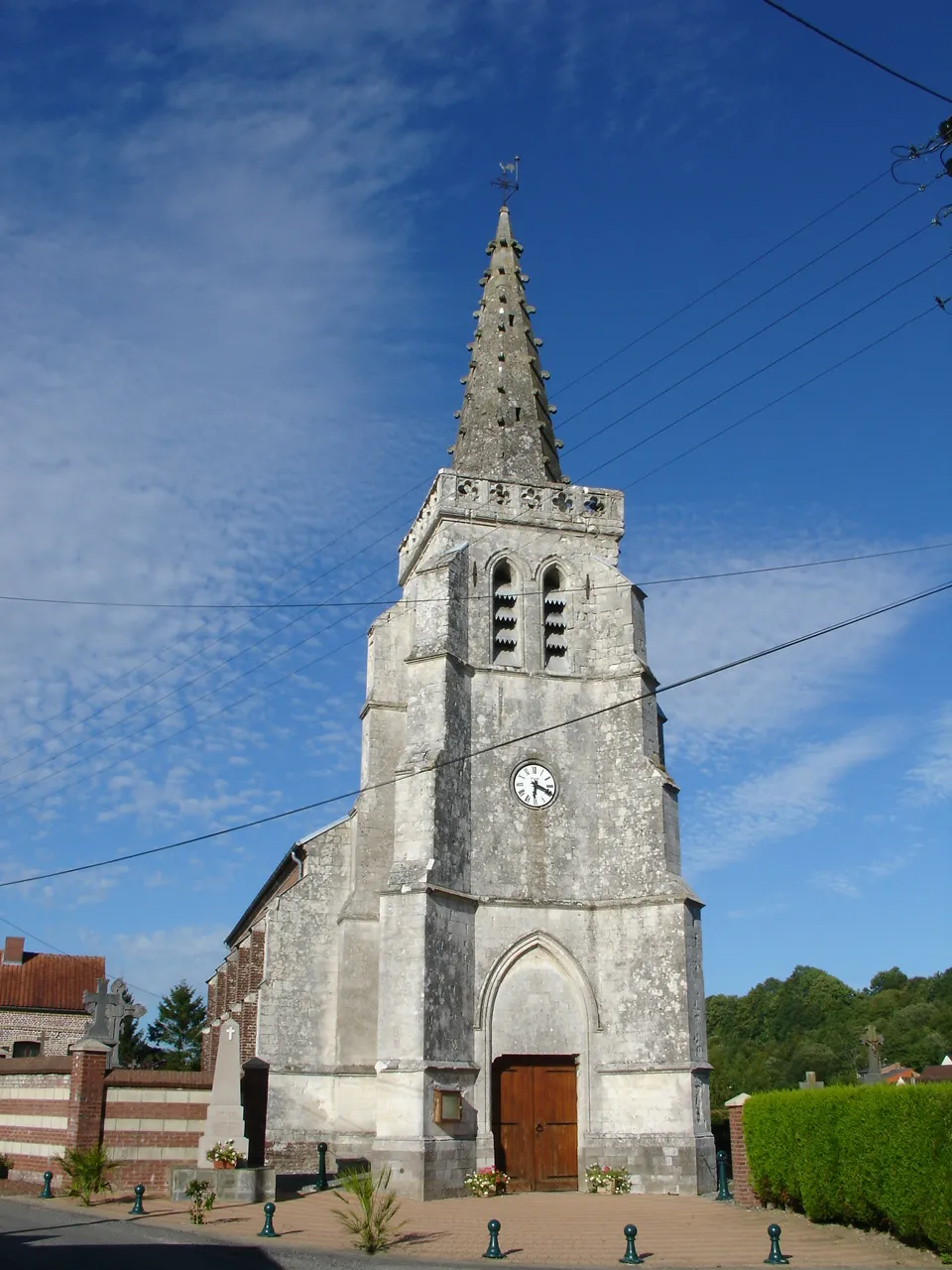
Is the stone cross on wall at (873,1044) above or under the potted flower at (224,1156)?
above

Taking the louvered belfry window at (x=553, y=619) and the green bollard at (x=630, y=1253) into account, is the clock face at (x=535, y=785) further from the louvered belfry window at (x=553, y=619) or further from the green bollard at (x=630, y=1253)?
the green bollard at (x=630, y=1253)

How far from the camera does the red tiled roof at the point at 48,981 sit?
Answer: 4541 cm

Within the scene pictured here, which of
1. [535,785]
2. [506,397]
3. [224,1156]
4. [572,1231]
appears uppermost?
[506,397]

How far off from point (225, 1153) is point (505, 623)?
12.4 m

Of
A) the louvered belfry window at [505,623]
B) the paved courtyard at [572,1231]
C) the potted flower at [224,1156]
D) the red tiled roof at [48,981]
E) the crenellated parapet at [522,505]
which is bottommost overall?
the paved courtyard at [572,1231]

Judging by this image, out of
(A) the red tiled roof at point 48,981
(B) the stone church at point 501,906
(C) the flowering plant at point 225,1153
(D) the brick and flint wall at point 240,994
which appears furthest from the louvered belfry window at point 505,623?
(A) the red tiled roof at point 48,981

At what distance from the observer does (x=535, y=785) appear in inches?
938

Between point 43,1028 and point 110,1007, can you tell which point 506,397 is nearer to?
point 110,1007

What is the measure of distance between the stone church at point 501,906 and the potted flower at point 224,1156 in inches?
113

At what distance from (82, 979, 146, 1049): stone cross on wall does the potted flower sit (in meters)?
4.41

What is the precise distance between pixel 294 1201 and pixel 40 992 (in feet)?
103

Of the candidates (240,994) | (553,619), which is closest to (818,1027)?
(240,994)

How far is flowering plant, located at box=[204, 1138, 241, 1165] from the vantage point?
59.1ft

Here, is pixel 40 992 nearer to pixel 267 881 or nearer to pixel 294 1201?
pixel 267 881
